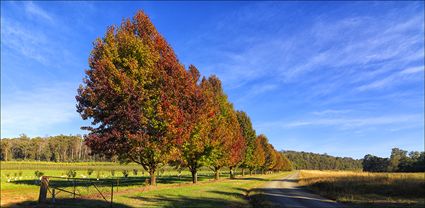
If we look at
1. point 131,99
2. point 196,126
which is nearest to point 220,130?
point 196,126

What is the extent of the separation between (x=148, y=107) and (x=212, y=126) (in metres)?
19.9

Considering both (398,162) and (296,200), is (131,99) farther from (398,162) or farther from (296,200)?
(398,162)

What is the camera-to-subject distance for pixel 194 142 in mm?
38062

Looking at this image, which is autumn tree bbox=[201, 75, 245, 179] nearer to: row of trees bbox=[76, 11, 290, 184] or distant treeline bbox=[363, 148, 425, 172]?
row of trees bbox=[76, 11, 290, 184]

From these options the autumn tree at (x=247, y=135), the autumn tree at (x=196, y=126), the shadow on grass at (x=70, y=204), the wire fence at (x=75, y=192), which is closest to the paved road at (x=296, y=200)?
the autumn tree at (x=196, y=126)

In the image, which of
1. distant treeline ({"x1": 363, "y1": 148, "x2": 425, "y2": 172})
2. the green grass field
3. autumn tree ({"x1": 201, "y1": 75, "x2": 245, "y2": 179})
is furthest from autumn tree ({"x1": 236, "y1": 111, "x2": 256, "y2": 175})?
distant treeline ({"x1": 363, "y1": 148, "x2": 425, "y2": 172})

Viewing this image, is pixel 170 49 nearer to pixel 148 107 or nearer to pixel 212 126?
pixel 148 107

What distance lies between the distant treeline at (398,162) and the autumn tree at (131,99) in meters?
93.3

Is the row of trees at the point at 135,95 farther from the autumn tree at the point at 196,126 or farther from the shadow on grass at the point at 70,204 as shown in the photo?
the shadow on grass at the point at 70,204

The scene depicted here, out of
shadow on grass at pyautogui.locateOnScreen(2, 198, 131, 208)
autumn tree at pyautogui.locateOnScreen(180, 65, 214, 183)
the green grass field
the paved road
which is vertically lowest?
the paved road

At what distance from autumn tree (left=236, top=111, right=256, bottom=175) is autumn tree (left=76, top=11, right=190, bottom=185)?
46.5 m

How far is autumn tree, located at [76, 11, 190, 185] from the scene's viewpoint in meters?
27.0

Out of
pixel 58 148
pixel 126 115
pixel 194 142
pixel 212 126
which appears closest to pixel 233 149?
pixel 212 126

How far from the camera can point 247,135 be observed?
255 feet
